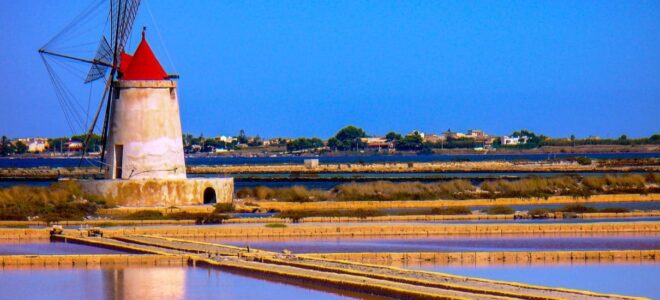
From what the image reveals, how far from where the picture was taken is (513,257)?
16.6 metres

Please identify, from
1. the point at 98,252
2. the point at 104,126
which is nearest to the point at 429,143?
the point at 104,126

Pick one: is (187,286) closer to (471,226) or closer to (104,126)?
(471,226)

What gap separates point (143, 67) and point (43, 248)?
9.34 metres

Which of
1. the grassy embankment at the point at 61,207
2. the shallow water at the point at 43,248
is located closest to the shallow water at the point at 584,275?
the shallow water at the point at 43,248

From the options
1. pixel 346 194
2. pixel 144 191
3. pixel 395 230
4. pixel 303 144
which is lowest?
pixel 395 230

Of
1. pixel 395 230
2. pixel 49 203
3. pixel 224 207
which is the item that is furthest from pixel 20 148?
pixel 395 230

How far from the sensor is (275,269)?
1498cm

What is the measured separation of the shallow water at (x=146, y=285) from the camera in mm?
13555

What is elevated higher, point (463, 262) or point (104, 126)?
point (104, 126)

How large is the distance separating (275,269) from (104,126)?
1551 cm

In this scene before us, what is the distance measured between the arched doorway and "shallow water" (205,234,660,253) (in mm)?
8489

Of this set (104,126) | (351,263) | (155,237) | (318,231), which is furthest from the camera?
(104,126)

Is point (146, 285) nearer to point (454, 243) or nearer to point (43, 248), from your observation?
point (43, 248)

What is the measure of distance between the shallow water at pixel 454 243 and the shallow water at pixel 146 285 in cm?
341
